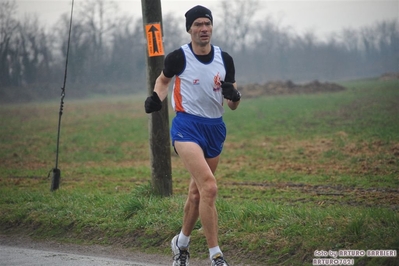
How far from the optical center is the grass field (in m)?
6.75

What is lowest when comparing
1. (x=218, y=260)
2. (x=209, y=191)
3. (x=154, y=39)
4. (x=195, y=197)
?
(x=218, y=260)

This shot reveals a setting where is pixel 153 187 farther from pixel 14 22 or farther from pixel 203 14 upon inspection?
pixel 14 22

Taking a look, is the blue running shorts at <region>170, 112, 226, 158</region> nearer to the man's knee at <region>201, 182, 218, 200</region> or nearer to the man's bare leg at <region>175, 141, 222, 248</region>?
the man's bare leg at <region>175, 141, 222, 248</region>

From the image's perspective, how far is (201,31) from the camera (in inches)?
246

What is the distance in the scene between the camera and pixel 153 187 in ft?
31.7

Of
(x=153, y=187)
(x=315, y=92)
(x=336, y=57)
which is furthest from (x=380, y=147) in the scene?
(x=336, y=57)

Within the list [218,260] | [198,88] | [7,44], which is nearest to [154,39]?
[198,88]

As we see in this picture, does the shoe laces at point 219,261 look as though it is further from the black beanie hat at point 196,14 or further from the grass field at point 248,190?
the black beanie hat at point 196,14

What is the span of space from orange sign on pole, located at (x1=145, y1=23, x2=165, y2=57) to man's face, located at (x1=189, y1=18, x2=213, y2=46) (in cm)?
294

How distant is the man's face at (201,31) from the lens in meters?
6.22

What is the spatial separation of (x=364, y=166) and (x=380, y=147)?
3027 mm

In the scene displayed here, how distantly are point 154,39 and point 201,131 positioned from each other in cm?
335

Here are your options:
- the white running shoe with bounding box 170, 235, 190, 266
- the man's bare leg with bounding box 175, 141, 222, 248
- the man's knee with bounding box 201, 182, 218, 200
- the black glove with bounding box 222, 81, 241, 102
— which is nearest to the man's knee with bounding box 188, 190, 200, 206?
the man's bare leg with bounding box 175, 141, 222, 248

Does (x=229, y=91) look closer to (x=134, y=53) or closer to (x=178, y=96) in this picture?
(x=178, y=96)
